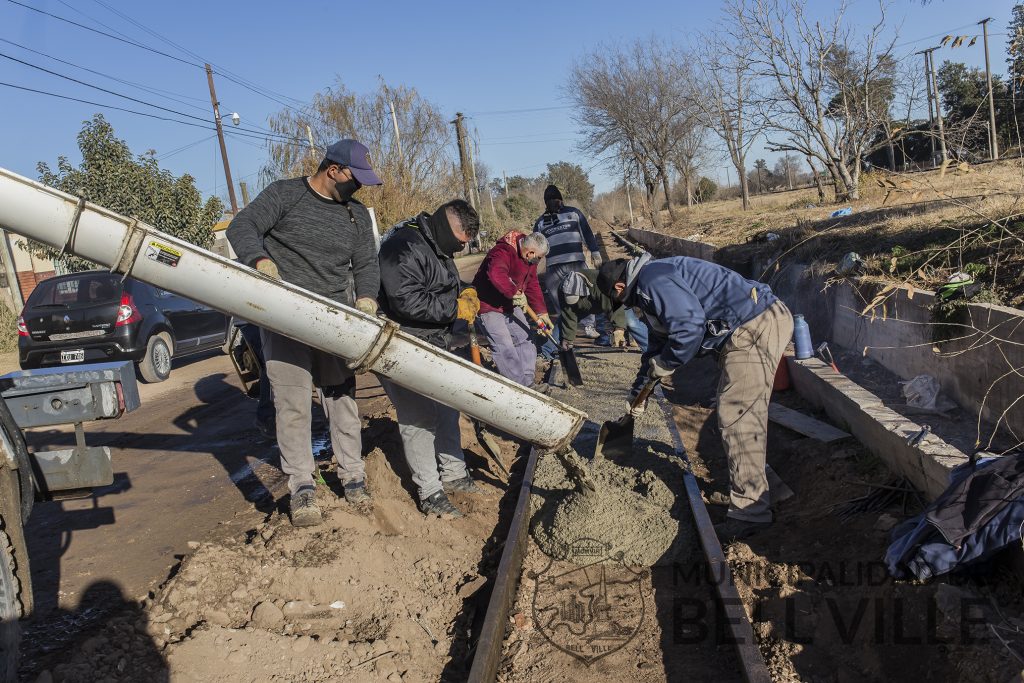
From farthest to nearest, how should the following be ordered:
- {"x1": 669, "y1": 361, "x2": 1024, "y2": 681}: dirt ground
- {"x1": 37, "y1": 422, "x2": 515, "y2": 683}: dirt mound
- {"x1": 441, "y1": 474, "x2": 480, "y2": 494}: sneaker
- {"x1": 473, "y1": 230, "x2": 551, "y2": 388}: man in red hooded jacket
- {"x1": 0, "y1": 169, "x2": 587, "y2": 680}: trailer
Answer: {"x1": 473, "y1": 230, "x2": 551, "y2": 388}: man in red hooded jacket < {"x1": 441, "y1": 474, "x2": 480, "y2": 494}: sneaker < {"x1": 0, "y1": 169, "x2": 587, "y2": 680}: trailer < {"x1": 37, "y1": 422, "x2": 515, "y2": 683}: dirt mound < {"x1": 669, "y1": 361, "x2": 1024, "y2": 681}: dirt ground

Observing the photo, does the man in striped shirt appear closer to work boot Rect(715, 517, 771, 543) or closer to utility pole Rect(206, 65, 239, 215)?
work boot Rect(715, 517, 771, 543)

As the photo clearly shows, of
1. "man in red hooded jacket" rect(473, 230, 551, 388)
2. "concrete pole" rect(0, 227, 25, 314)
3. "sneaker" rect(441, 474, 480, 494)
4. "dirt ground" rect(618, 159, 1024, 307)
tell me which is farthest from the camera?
"concrete pole" rect(0, 227, 25, 314)

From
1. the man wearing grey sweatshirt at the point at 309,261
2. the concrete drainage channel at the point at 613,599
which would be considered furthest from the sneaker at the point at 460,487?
the man wearing grey sweatshirt at the point at 309,261

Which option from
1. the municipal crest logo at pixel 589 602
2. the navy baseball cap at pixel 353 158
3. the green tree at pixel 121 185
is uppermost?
the green tree at pixel 121 185

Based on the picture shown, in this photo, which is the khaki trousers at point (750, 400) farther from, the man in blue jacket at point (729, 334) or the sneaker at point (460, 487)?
the sneaker at point (460, 487)

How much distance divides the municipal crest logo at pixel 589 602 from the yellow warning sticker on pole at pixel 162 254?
2.53 metres

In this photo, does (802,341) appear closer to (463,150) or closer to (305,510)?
(305,510)

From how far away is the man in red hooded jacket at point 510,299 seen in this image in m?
6.57

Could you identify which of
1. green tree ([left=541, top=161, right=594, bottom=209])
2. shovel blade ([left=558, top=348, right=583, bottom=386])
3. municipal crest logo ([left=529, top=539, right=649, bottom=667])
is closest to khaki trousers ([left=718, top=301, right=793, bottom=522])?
municipal crest logo ([left=529, top=539, right=649, bottom=667])

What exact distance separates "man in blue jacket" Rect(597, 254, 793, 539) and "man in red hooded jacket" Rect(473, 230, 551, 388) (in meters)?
Result: 1.99

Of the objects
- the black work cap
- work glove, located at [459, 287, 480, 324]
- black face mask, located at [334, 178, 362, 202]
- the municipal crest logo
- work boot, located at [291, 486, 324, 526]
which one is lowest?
the municipal crest logo

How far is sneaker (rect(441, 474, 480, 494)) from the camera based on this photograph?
5418 mm

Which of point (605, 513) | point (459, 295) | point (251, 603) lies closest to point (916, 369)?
point (605, 513)

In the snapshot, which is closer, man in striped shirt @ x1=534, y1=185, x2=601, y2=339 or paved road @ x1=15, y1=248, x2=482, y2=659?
paved road @ x1=15, y1=248, x2=482, y2=659
